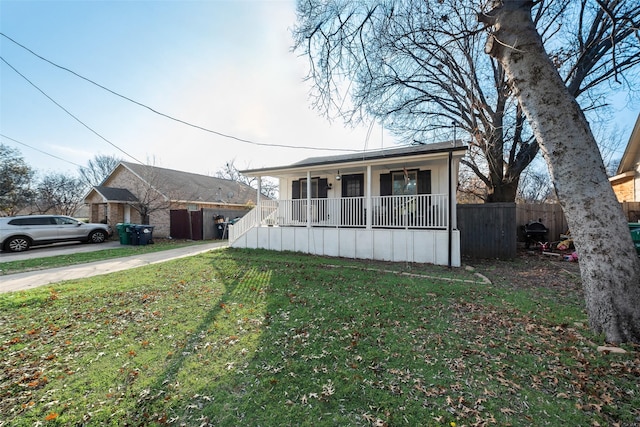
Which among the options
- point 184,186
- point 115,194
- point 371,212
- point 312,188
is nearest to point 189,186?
point 184,186

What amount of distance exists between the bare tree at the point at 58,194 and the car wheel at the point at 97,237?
1081 cm

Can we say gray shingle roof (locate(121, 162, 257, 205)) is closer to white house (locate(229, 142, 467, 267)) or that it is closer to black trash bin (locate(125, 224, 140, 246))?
black trash bin (locate(125, 224, 140, 246))

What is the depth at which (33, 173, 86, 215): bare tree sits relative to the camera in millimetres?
23578

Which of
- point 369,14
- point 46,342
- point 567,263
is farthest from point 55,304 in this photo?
point 567,263

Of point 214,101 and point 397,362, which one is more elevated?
point 214,101

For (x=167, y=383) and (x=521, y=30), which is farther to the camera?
(x=521, y=30)

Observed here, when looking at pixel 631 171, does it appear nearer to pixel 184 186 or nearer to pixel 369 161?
pixel 369 161

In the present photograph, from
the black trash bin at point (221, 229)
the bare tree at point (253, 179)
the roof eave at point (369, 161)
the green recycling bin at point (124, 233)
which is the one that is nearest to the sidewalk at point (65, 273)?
the green recycling bin at point (124, 233)

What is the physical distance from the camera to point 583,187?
10.7 feet

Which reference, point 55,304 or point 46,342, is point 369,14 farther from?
point 55,304

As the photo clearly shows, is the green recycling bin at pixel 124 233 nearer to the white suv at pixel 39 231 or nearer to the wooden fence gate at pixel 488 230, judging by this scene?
the white suv at pixel 39 231

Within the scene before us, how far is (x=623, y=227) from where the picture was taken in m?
3.21

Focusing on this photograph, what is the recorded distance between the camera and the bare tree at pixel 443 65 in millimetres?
5367

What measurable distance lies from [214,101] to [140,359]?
33.6 ft
